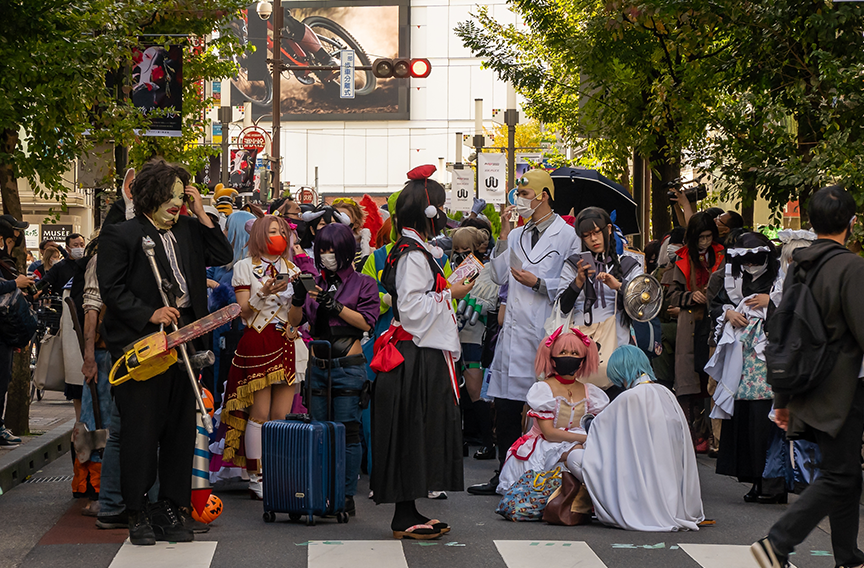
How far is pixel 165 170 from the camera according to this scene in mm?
6703

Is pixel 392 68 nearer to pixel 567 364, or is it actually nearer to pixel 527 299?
pixel 527 299

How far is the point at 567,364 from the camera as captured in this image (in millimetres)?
7781

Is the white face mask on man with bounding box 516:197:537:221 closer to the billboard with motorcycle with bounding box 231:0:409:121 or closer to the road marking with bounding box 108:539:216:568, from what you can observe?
the road marking with bounding box 108:539:216:568

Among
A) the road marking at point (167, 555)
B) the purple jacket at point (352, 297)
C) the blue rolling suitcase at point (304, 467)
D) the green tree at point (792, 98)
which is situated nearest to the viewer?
the road marking at point (167, 555)

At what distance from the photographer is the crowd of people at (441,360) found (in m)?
6.50

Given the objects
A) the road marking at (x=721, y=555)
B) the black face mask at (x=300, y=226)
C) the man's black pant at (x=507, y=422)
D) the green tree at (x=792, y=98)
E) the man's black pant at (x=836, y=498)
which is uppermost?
the green tree at (x=792, y=98)

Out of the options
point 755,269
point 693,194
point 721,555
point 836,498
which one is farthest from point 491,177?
point 836,498

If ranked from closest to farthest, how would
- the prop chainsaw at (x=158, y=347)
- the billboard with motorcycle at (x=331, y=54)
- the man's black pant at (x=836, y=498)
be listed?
the man's black pant at (x=836, y=498) → the prop chainsaw at (x=158, y=347) → the billboard with motorcycle at (x=331, y=54)

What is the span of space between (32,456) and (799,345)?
22.4 ft

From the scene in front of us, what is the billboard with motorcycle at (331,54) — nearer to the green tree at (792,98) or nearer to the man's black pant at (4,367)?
the green tree at (792,98)

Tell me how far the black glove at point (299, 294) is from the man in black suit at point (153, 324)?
2.07 feet

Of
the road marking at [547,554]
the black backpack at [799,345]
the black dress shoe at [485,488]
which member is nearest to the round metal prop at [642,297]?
the black dress shoe at [485,488]

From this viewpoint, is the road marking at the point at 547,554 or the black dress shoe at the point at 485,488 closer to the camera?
the road marking at the point at 547,554

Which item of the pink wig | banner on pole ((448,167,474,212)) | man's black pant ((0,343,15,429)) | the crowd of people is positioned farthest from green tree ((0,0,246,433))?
banner on pole ((448,167,474,212))
